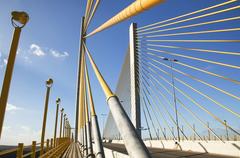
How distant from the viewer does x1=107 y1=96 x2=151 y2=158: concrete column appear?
1927 millimetres

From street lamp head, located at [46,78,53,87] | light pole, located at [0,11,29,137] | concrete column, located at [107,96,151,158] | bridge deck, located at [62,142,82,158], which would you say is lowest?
concrete column, located at [107,96,151,158]

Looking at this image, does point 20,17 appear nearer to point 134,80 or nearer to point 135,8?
point 135,8

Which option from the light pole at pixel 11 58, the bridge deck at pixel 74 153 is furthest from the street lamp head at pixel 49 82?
the light pole at pixel 11 58

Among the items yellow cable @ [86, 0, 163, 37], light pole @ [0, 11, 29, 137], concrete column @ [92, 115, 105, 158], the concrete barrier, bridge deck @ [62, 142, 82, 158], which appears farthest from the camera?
bridge deck @ [62, 142, 82, 158]

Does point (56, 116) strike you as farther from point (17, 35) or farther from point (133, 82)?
point (17, 35)

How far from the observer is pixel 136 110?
42.4 feet

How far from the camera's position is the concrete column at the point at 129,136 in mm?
1927

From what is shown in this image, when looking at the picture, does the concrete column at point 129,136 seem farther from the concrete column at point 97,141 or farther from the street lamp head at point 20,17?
the street lamp head at point 20,17

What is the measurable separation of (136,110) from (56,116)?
16623 mm

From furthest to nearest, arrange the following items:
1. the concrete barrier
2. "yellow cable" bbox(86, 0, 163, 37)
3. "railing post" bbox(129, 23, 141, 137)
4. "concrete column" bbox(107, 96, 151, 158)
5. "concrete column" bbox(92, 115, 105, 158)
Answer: "railing post" bbox(129, 23, 141, 137) → the concrete barrier → "yellow cable" bbox(86, 0, 163, 37) → "concrete column" bbox(92, 115, 105, 158) → "concrete column" bbox(107, 96, 151, 158)

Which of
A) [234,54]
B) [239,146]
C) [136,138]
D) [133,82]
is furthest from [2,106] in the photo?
[133,82]

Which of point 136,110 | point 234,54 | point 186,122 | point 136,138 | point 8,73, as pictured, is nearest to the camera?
point 136,138

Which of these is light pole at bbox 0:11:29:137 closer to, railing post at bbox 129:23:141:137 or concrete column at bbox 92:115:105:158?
concrete column at bbox 92:115:105:158

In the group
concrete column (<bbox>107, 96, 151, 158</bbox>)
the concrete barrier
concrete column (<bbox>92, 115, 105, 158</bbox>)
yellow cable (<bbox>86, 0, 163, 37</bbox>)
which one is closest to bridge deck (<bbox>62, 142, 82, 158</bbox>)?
the concrete barrier
